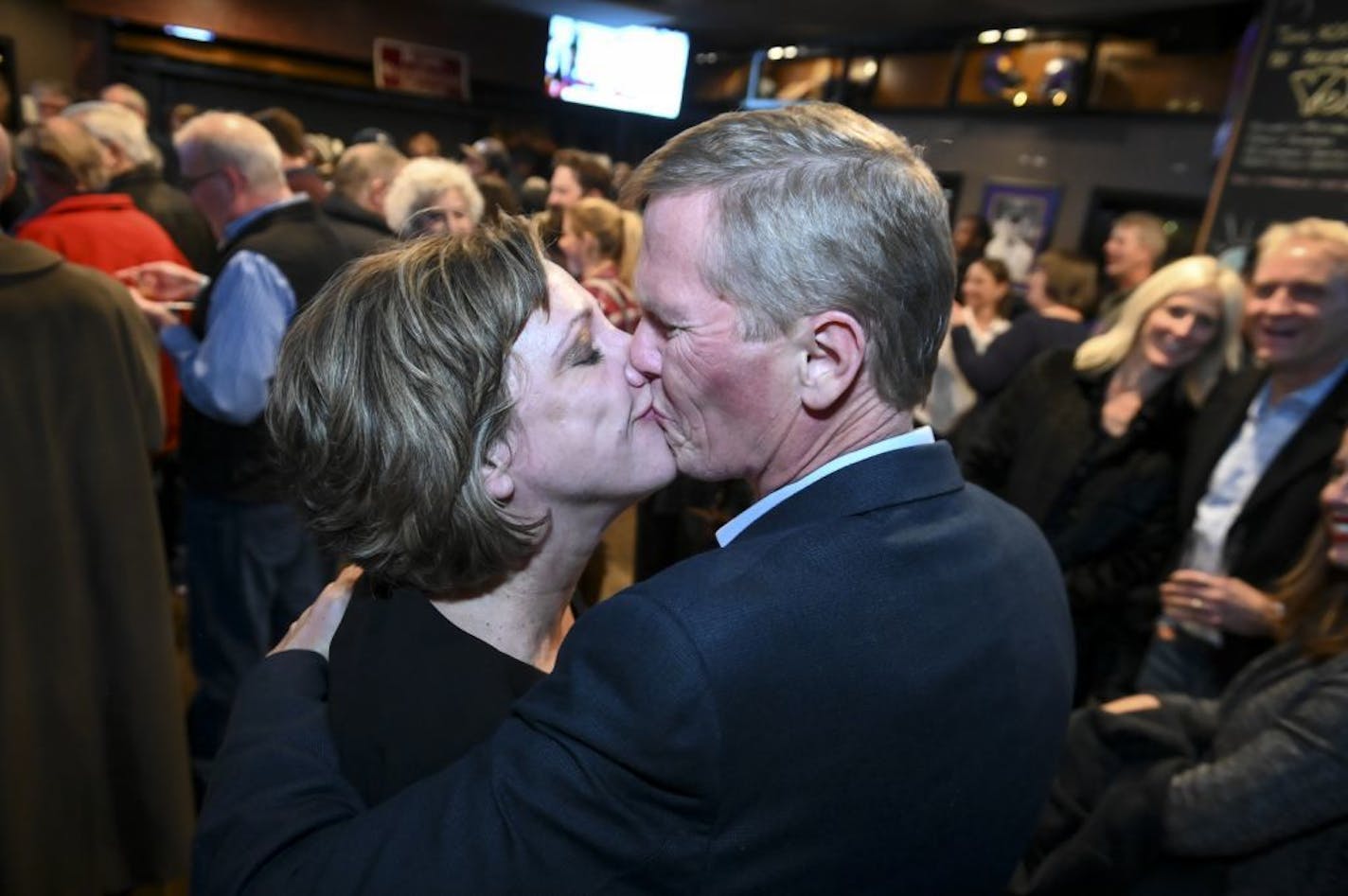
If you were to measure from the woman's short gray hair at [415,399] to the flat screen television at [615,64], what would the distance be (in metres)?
9.89

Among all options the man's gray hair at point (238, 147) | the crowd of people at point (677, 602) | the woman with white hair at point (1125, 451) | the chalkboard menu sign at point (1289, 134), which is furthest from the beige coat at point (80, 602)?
the chalkboard menu sign at point (1289, 134)

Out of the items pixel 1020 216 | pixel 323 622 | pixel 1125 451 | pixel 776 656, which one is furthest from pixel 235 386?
pixel 1020 216

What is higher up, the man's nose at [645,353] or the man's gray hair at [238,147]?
the man's gray hair at [238,147]

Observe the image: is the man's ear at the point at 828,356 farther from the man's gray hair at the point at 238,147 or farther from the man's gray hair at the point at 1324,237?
the man's gray hair at the point at 238,147

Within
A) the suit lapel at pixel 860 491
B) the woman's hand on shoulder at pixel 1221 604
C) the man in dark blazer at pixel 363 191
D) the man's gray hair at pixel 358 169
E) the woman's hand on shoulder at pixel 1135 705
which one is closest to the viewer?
the suit lapel at pixel 860 491

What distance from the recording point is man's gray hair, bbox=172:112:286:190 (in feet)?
9.12

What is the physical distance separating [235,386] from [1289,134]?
192 inches

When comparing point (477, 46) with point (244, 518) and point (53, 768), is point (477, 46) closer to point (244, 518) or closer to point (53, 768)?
point (244, 518)

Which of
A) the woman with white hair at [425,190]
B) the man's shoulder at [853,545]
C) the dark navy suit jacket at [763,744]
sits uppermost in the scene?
the woman with white hair at [425,190]

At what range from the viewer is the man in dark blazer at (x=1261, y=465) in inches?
82.0

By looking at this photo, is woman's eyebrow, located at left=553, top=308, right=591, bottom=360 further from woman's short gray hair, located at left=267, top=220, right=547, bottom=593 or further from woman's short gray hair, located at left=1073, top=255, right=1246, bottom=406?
woman's short gray hair, located at left=1073, top=255, right=1246, bottom=406

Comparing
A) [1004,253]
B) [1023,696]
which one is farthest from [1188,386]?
[1004,253]

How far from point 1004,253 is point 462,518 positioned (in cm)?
697

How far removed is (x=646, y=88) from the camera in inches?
421
